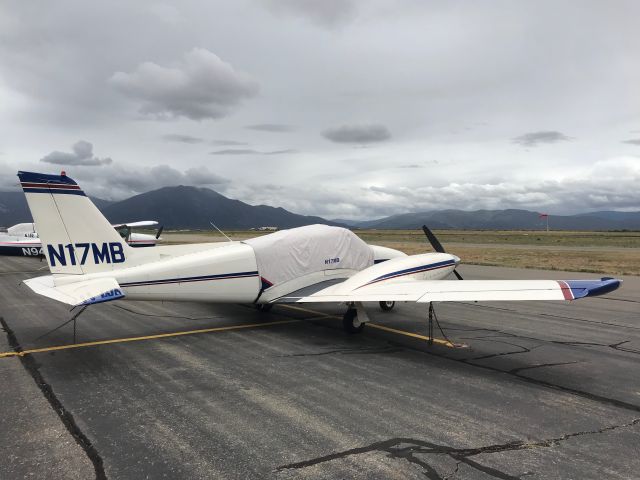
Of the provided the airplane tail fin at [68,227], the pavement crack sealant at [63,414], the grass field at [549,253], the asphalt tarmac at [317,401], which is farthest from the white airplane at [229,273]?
the grass field at [549,253]

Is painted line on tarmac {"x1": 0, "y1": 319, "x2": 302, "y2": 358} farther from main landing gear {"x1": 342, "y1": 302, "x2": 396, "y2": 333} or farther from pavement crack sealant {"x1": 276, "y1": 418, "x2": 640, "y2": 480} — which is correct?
pavement crack sealant {"x1": 276, "y1": 418, "x2": 640, "y2": 480}

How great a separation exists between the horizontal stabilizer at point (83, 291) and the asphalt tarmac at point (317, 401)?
46.7 inches

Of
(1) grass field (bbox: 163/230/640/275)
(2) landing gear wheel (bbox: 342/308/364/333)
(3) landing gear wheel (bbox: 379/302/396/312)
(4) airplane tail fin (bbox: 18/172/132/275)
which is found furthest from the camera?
(1) grass field (bbox: 163/230/640/275)

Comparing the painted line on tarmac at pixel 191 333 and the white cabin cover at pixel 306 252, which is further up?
the white cabin cover at pixel 306 252

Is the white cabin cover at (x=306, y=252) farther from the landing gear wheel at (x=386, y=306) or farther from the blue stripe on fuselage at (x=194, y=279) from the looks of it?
the landing gear wheel at (x=386, y=306)

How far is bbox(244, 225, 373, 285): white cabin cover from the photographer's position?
11.4m

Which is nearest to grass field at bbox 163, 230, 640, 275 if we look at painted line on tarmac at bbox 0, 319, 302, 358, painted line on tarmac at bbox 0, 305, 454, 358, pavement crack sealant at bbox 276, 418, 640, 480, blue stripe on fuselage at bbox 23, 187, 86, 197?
painted line on tarmac at bbox 0, 305, 454, 358

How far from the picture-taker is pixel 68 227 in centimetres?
965

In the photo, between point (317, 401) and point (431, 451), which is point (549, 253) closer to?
point (317, 401)

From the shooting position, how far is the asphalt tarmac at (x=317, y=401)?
4711 millimetres

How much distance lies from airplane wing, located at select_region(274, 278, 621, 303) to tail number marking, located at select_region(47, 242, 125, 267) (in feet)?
13.1

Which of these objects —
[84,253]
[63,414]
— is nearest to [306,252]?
[84,253]

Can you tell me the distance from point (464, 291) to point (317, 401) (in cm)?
433

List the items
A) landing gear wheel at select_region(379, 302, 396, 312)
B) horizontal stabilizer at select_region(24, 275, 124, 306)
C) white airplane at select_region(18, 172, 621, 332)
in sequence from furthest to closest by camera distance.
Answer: landing gear wheel at select_region(379, 302, 396, 312), white airplane at select_region(18, 172, 621, 332), horizontal stabilizer at select_region(24, 275, 124, 306)
